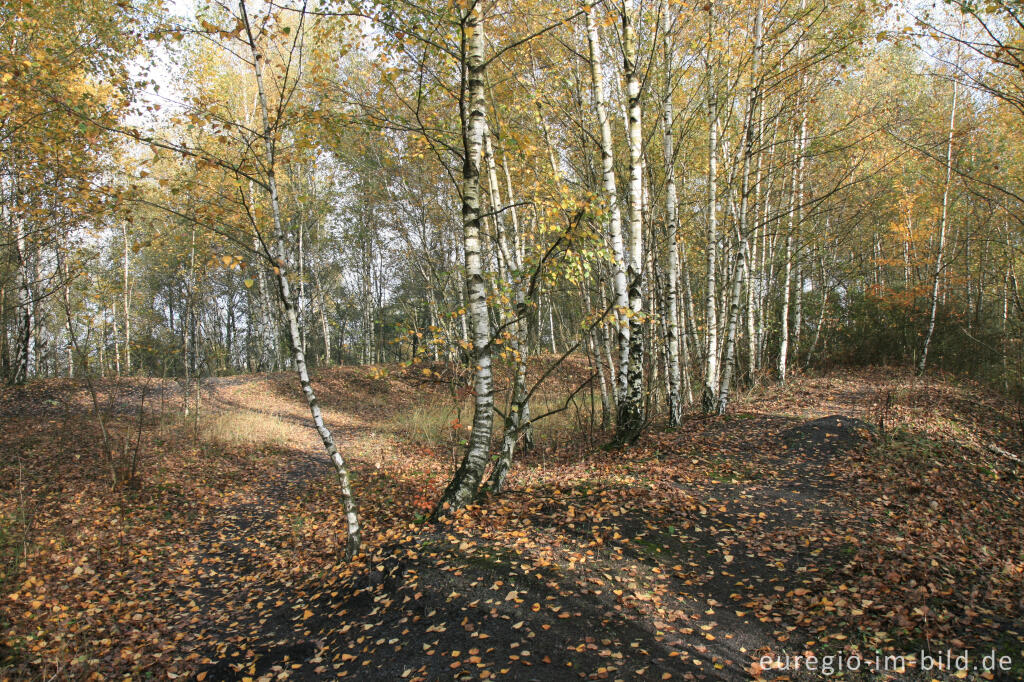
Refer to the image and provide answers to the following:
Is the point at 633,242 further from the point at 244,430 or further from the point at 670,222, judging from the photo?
the point at 244,430

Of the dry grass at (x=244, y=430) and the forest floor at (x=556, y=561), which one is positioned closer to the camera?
the forest floor at (x=556, y=561)

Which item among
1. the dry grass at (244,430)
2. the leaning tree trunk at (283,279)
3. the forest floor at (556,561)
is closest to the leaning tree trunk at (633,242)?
the forest floor at (556,561)

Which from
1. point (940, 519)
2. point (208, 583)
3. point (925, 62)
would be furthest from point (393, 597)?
point (925, 62)

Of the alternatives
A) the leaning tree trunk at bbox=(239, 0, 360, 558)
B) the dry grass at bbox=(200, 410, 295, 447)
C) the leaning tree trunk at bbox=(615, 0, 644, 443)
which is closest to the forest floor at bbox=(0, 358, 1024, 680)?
the leaning tree trunk at bbox=(615, 0, 644, 443)

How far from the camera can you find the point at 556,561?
15.3ft

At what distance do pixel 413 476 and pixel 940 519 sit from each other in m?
7.44

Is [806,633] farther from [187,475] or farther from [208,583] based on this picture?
[187,475]

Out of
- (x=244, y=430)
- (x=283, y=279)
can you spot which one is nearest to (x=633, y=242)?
(x=283, y=279)

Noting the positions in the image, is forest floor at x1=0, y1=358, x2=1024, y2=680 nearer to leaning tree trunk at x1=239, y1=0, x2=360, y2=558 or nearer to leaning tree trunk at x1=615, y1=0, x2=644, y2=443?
leaning tree trunk at x1=615, y1=0, x2=644, y2=443

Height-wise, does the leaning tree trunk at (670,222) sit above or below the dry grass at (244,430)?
above

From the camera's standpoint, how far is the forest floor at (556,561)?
3.63 meters

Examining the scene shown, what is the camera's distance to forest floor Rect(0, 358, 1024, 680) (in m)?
3.63

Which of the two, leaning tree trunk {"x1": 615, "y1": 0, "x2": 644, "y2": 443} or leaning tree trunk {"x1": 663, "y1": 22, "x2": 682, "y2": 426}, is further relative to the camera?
leaning tree trunk {"x1": 663, "y1": 22, "x2": 682, "y2": 426}

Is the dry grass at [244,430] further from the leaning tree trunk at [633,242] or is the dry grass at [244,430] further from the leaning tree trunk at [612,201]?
the leaning tree trunk at [612,201]
